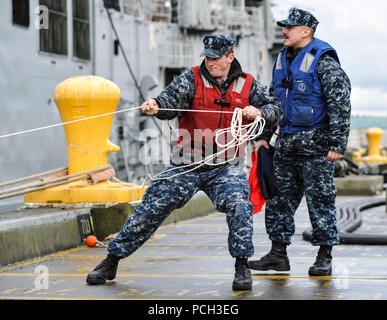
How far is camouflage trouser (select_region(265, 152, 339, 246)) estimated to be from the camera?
577 cm

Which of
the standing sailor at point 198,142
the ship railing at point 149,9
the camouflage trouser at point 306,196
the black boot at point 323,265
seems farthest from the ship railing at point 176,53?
the standing sailor at point 198,142

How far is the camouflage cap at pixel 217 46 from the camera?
524 centimetres

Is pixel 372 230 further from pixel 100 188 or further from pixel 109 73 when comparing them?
pixel 109 73

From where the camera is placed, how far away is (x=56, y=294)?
487cm

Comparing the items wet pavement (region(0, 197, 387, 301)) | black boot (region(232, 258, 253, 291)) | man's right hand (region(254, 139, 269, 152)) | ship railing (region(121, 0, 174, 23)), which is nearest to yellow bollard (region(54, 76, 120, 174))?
wet pavement (region(0, 197, 387, 301))

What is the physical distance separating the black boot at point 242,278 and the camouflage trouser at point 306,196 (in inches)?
34.4

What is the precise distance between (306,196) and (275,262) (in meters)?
0.59

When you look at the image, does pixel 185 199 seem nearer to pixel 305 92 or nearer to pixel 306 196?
pixel 306 196

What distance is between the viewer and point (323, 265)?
18.8 ft

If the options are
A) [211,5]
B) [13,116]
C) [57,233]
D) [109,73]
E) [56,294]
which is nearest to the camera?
[56,294]

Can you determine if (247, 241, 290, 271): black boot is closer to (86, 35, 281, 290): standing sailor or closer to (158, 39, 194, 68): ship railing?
(86, 35, 281, 290): standing sailor

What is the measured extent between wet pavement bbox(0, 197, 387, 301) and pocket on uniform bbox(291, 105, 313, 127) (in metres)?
1.19

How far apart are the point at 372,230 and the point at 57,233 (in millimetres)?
4267

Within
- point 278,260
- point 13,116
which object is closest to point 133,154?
point 13,116
